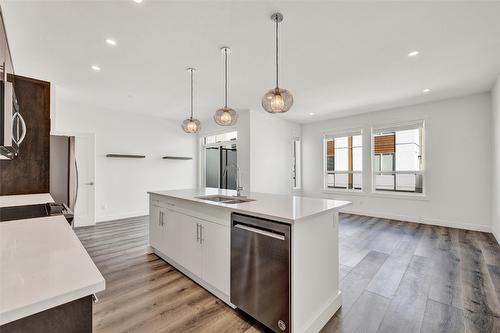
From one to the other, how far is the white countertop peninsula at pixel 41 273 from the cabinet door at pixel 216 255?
121cm

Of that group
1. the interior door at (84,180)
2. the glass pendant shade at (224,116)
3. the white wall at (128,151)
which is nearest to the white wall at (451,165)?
the glass pendant shade at (224,116)

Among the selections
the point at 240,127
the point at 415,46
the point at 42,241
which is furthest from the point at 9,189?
the point at 415,46

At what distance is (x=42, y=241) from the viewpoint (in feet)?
3.49

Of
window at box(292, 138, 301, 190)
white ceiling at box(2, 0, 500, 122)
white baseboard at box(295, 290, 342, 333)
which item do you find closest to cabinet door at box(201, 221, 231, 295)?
white baseboard at box(295, 290, 342, 333)

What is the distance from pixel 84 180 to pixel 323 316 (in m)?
5.37

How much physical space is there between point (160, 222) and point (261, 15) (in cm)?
281

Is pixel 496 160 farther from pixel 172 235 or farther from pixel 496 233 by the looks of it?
pixel 172 235

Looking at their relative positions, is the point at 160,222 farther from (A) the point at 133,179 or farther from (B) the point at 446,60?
(B) the point at 446,60

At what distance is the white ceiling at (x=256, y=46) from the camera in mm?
2201

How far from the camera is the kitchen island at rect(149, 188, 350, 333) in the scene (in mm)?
1624

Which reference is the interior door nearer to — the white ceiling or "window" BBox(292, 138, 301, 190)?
the white ceiling

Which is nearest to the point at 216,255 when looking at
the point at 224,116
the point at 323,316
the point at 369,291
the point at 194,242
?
the point at 194,242

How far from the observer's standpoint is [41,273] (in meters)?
0.73

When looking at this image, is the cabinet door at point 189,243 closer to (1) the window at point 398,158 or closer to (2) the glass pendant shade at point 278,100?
(2) the glass pendant shade at point 278,100
